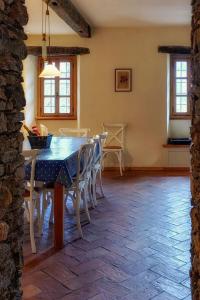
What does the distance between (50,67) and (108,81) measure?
2.48 metres

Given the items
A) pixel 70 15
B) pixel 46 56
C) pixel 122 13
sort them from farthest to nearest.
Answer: pixel 122 13 < pixel 70 15 < pixel 46 56

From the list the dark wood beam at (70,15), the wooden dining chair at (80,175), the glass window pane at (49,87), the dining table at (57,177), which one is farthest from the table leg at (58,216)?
the glass window pane at (49,87)

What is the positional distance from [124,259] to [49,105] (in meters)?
5.46

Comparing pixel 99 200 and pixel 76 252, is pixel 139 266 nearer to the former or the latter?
pixel 76 252

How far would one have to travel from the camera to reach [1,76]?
6.09 feet

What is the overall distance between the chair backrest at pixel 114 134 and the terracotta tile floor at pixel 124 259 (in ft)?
8.69

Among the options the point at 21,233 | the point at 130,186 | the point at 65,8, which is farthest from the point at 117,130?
the point at 21,233

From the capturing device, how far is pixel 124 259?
3.21 metres

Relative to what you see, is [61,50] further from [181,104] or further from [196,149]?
[196,149]

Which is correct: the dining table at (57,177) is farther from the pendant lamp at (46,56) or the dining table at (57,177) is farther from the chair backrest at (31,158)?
the pendant lamp at (46,56)

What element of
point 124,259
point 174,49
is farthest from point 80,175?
point 174,49

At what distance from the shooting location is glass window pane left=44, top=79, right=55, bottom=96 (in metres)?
8.16

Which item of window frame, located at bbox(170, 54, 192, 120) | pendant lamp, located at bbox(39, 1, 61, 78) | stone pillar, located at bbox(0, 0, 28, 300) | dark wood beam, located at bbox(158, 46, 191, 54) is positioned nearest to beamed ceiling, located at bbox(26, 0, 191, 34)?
pendant lamp, located at bbox(39, 1, 61, 78)

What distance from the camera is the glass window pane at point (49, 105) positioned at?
817 cm
